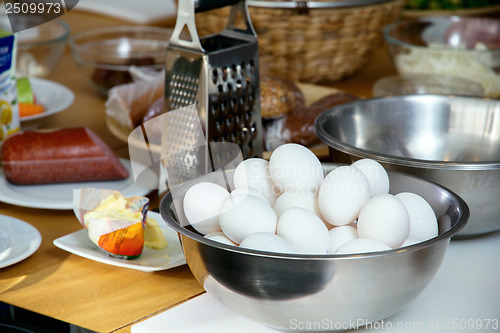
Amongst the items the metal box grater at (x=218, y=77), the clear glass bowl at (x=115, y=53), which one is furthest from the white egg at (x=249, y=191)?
the clear glass bowl at (x=115, y=53)

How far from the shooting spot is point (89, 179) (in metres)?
1.02

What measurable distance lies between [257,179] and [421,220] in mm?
182

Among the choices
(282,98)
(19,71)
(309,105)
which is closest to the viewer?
(282,98)

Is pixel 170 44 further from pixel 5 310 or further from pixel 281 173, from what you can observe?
pixel 5 310

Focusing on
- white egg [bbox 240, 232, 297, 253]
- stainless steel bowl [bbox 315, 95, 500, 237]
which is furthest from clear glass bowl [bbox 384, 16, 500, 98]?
white egg [bbox 240, 232, 297, 253]

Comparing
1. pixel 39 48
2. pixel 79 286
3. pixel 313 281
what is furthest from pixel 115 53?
pixel 313 281

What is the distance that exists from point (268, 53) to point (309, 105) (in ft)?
1.00

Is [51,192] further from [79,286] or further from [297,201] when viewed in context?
[297,201]

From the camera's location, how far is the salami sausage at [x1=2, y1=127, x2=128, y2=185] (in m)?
0.98

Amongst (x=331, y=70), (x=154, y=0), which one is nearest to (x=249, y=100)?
(x=331, y=70)

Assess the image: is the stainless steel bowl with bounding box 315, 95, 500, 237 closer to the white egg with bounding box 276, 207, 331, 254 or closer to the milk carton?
the white egg with bounding box 276, 207, 331, 254

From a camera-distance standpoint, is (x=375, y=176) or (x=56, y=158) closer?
(x=375, y=176)

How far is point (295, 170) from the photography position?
690mm

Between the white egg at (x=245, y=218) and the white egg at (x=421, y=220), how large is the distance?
0.14 m
